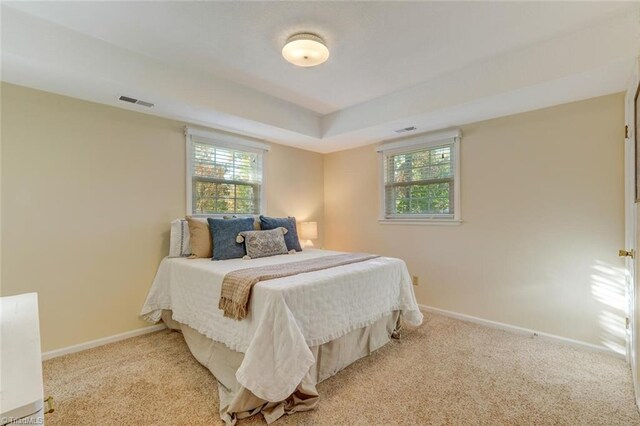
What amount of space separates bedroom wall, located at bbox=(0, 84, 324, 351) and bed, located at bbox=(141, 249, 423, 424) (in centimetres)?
35

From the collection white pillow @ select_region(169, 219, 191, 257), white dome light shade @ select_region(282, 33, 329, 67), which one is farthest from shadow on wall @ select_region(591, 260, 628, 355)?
white pillow @ select_region(169, 219, 191, 257)

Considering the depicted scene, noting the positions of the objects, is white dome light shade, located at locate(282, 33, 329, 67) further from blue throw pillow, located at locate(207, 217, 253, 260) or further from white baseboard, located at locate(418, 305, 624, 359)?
white baseboard, located at locate(418, 305, 624, 359)

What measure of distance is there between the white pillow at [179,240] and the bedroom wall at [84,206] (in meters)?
0.18

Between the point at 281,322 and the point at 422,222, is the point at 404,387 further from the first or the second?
the point at 422,222

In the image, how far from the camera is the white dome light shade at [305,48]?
7.01 ft

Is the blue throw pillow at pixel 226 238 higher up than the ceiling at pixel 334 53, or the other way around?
the ceiling at pixel 334 53

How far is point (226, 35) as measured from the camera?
2203 millimetres

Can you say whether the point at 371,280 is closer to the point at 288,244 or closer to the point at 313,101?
the point at 288,244

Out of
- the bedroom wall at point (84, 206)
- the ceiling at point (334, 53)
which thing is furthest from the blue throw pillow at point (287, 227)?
the ceiling at point (334, 53)

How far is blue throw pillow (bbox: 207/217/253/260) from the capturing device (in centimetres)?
290

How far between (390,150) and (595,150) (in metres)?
2.07

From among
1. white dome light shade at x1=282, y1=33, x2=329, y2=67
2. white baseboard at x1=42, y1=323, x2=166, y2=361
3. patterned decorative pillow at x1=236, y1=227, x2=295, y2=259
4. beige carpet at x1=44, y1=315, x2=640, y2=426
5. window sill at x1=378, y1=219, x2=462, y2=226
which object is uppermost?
white dome light shade at x1=282, y1=33, x2=329, y2=67

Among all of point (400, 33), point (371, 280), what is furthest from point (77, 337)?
point (400, 33)

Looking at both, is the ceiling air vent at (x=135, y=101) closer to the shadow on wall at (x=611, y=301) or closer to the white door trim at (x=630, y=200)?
the white door trim at (x=630, y=200)
